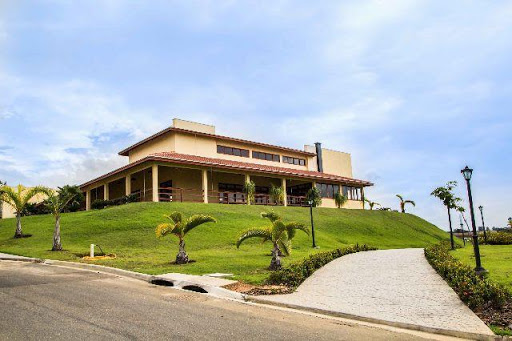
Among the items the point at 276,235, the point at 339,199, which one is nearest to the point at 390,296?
the point at 276,235

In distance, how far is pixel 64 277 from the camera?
1370 cm

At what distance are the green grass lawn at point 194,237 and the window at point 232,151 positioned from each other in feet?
26.3

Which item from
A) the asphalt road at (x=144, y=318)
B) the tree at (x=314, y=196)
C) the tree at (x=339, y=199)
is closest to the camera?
the asphalt road at (x=144, y=318)

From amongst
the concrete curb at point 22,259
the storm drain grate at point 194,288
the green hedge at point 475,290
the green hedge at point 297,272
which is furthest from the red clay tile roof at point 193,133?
the green hedge at point 475,290

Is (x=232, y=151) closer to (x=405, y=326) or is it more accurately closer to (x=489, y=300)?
(x=489, y=300)

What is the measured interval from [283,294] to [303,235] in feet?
57.8

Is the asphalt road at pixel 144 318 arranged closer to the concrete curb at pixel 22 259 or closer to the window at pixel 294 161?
the concrete curb at pixel 22 259

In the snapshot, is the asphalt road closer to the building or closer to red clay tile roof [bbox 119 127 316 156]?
the building

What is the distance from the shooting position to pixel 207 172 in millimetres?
38125

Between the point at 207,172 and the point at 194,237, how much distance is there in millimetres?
13850

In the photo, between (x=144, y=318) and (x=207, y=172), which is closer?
(x=144, y=318)

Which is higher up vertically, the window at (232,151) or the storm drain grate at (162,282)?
the window at (232,151)

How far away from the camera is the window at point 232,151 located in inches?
1596

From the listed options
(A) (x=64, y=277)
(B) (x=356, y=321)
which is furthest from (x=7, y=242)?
(B) (x=356, y=321)
